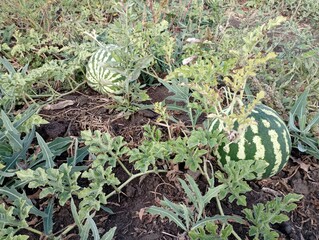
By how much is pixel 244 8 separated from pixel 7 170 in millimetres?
3807

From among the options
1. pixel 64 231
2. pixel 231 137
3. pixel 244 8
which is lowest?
pixel 244 8

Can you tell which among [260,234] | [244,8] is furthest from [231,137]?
[244,8]

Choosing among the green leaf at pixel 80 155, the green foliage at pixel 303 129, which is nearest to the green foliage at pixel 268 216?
the green foliage at pixel 303 129

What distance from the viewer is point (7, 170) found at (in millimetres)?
2107

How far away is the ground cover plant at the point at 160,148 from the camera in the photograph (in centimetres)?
184

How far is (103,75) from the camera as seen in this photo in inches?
106

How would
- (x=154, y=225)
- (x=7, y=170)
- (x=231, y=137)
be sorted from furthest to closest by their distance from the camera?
(x=7, y=170) < (x=154, y=225) < (x=231, y=137)

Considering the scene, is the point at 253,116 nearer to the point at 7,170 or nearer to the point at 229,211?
the point at 229,211

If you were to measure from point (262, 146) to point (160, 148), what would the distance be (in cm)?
53

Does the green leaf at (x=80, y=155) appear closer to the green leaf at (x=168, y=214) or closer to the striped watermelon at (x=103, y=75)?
the striped watermelon at (x=103, y=75)

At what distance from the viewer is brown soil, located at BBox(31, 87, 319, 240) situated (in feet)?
6.47

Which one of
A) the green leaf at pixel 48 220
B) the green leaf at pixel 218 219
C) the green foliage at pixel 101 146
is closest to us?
the green leaf at pixel 218 219

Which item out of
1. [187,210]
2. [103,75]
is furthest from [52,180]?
[103,75]

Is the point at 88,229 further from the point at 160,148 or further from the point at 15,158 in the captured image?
the point at 15,158
